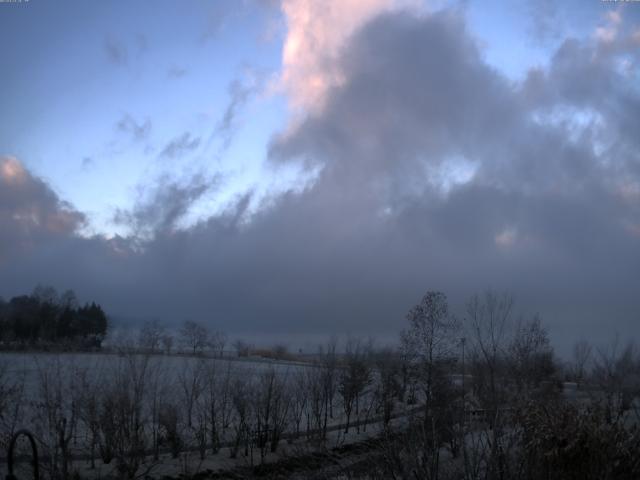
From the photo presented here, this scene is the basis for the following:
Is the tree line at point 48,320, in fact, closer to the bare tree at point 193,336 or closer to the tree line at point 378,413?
the bare tree at point 193,336

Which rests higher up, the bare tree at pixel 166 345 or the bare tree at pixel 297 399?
the bare tree at pixel 166 345

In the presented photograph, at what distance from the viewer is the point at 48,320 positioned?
90.6 m

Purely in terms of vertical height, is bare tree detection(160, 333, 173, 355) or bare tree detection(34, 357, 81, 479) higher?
bare tree detection(160, 333, 173, 355)

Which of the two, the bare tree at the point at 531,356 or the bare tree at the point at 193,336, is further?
the bare tree at the point at 193,336

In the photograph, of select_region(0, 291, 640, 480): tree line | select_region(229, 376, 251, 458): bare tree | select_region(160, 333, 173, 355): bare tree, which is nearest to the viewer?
select_region(0, 291, 640, 480): tree line

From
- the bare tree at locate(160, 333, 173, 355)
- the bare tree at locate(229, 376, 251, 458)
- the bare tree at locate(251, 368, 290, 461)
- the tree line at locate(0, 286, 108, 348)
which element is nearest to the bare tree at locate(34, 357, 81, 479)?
the bare tree at locate(229, 376, 251, 458)

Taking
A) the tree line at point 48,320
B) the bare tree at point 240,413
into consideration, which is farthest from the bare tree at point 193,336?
the bare tree at point 240,413

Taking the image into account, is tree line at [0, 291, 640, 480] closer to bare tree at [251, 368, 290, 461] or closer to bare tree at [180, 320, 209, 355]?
bare tree at [251, 368, 290, 461]

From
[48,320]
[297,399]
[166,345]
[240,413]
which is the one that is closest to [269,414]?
[240,413]

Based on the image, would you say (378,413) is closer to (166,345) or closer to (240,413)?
(240,413)

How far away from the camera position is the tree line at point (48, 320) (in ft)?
278

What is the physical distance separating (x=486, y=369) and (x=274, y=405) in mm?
15127

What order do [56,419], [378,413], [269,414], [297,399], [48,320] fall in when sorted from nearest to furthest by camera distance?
[56,419]
[269,414]
[297,399]
[378,413]
[48,320]

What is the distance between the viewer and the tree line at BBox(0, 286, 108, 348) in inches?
3334
